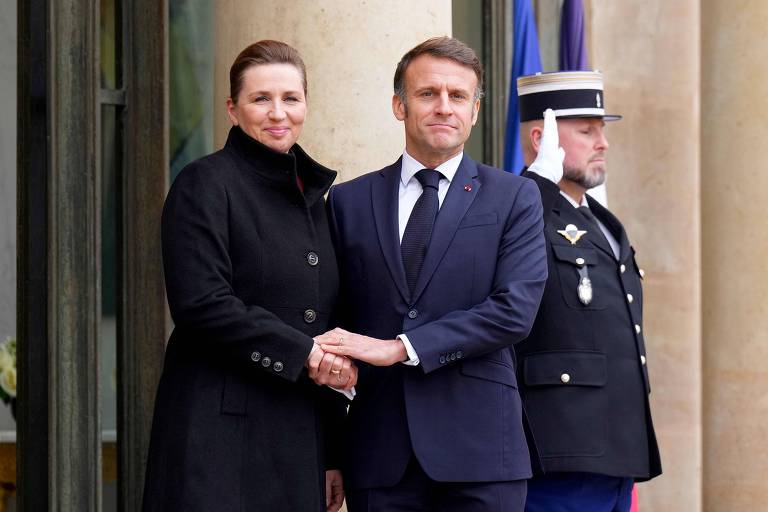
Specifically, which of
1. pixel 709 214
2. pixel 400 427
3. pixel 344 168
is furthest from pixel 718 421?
pixel 400 427

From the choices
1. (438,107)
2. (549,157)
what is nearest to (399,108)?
(438,107)

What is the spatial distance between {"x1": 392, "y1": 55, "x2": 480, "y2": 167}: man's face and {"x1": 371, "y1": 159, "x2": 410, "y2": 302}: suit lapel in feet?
0.37

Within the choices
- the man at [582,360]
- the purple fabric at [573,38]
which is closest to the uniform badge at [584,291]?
the man at [582,360]

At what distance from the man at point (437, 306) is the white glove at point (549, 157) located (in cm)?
70

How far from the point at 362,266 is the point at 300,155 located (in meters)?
0.35

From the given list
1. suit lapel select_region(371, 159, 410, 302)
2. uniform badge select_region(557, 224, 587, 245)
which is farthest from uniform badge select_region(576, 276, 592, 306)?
suit lapel select_region(371, 159, 410, 302)

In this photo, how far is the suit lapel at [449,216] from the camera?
4117 millimetres

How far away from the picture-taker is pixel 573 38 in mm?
7598

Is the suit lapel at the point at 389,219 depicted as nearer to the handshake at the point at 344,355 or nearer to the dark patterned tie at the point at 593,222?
the handshake at the point at 344,355

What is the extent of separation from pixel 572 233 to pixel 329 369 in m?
1.37

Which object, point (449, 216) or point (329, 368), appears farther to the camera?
point (449, 216)

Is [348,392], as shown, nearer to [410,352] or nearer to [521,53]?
[410,352]

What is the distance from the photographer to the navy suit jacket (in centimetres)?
403

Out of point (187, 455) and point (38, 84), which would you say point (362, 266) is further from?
point (38, 84)
